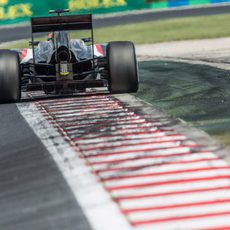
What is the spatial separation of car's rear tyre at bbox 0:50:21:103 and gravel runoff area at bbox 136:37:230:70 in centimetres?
650

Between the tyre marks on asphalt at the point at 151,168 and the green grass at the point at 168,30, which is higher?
the tyre marks on asphalt at the point at 151,168

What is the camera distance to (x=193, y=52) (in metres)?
24.5

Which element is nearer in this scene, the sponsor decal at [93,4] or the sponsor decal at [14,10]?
the sponsor decal at [14,10]

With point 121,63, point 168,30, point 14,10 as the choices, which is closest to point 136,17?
point 14,10

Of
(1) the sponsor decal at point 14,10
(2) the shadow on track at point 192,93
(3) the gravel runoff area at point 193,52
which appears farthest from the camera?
(1) the sponsor decal at point 14,10

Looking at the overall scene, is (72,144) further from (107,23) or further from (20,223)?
(107,23)

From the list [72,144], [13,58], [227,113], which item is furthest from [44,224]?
[13,58]

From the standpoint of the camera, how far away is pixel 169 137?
36.0 feet

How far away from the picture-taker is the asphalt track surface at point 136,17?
37312 millimetres

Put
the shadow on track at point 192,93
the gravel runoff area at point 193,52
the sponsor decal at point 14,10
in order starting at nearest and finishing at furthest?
the shadow on track at point 192,93 < the gravel runoff area at point 193,52 < the sponsor decal at point 14,10

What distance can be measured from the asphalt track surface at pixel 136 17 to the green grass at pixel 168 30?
1992 mm

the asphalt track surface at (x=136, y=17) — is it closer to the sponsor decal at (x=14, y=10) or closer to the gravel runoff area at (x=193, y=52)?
the sponsor decal at (x=14, y=10)

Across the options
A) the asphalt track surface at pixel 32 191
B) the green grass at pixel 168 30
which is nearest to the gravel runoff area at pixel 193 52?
the green grass at pixel 168 30

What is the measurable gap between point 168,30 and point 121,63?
61.6 feet
